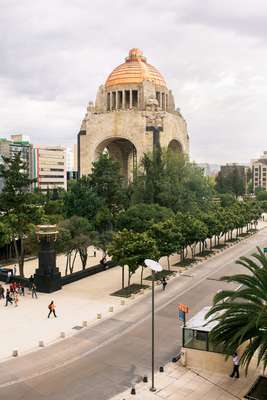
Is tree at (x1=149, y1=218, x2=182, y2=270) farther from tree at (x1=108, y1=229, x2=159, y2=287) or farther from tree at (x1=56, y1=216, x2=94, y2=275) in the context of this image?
tree at (x1=56, y1=216, x2=94, y2=275)

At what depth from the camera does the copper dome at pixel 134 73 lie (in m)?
77.1

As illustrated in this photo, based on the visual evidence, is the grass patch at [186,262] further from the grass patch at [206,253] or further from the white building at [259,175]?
the white building at [259,175]

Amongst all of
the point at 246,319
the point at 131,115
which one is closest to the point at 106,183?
the point at 131,115

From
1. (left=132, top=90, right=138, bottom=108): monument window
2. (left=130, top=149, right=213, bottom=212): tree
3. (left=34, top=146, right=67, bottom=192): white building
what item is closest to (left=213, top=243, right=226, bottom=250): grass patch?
(left=130, top=149, right=213, bottom=212): tree

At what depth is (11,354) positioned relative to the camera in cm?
1988

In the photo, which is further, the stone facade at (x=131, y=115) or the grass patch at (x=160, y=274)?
the stone facade at (x=131, y=115)

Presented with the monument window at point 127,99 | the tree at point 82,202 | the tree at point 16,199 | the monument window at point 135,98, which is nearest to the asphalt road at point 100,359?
the tree at point 16,199

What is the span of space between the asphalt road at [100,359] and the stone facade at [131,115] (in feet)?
157

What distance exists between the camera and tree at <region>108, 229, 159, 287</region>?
29.7 m

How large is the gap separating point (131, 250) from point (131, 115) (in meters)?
47.0

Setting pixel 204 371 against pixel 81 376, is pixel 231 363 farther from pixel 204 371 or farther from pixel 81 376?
pixel 81 376

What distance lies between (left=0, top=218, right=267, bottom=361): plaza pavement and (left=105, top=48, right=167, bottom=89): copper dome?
49877 millimetres

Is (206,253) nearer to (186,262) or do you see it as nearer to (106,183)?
(186,262)

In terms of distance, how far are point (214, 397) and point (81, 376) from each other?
541 cm
